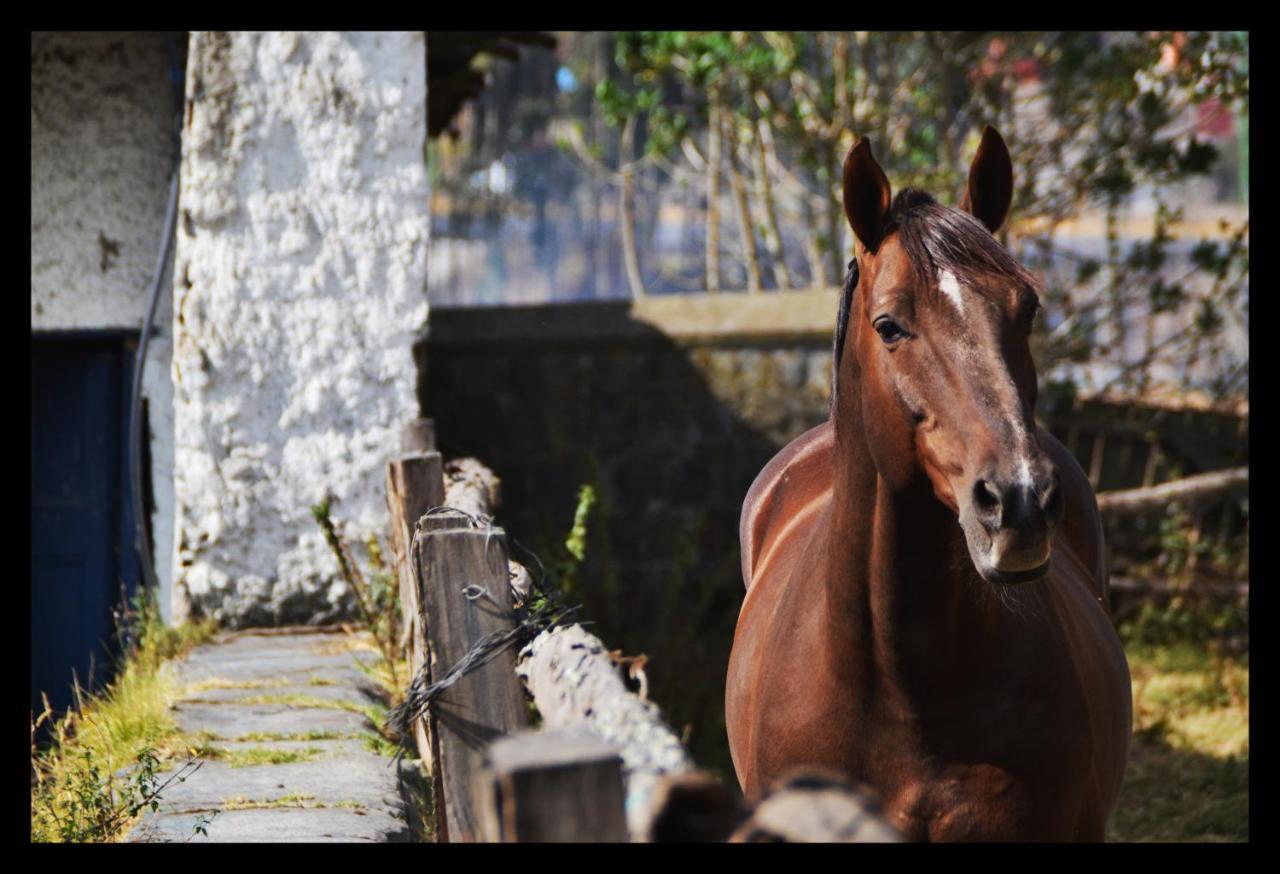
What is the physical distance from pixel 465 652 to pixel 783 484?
171 cm

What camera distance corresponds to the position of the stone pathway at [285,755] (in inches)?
123

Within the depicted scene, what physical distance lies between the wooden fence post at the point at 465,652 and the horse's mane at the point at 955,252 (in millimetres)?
971

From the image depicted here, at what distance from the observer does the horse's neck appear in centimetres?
252

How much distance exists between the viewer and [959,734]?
255 cm

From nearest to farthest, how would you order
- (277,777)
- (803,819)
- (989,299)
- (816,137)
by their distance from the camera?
1. (803,819)
2. (989,299)
3. (277,777)
4. (816,137)

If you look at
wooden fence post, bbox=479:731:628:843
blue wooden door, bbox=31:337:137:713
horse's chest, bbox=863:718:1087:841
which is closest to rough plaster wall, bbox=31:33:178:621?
blue wooden door, bbox=31:337:137:713

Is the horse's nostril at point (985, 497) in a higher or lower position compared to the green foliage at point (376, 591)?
higher

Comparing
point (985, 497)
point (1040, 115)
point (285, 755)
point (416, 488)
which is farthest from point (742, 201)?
point (985, 497)

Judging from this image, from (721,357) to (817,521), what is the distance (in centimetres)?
363

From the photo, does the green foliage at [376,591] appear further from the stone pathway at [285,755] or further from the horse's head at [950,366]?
the horse's head at [950,366]

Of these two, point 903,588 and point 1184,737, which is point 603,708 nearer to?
point 903,588

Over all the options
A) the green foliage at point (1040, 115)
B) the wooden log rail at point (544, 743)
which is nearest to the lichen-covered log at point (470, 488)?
the wooden log rail at point (544, 743)
